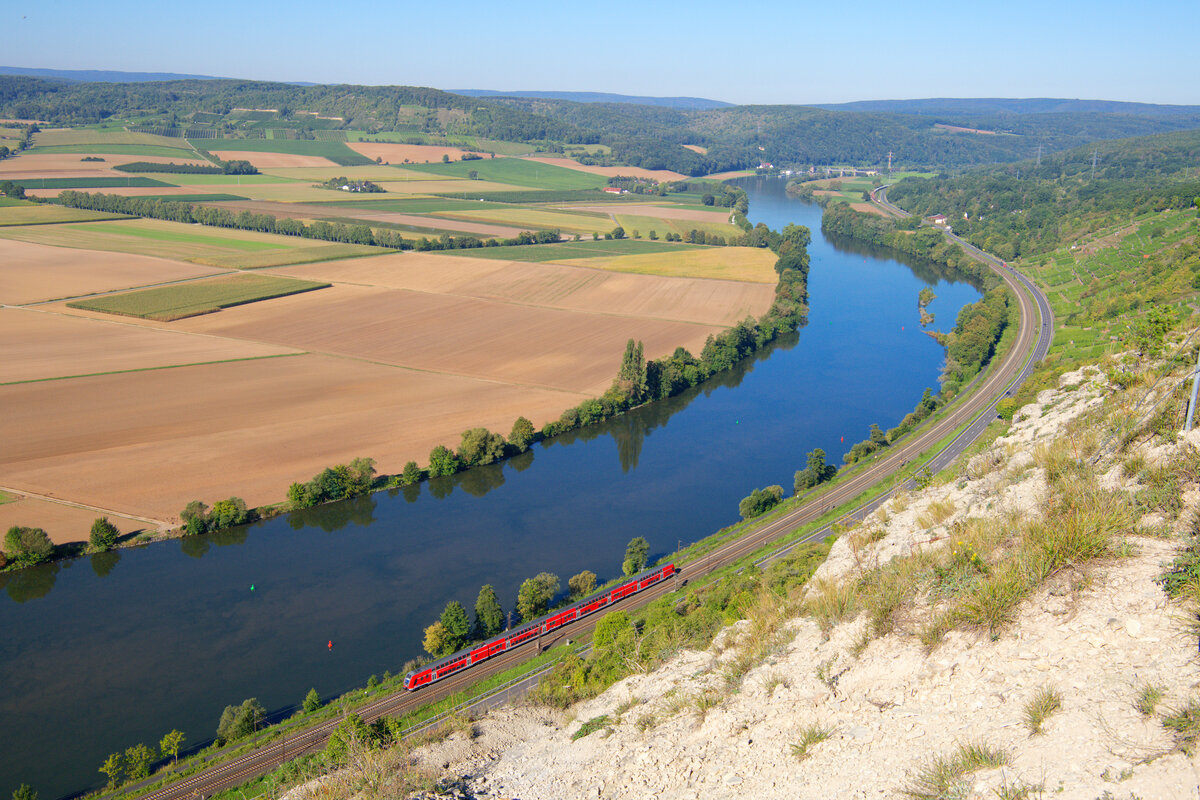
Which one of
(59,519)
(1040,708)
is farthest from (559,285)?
(1040,708)

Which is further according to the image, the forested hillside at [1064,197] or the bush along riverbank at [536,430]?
the forested hillside at [1064,197]

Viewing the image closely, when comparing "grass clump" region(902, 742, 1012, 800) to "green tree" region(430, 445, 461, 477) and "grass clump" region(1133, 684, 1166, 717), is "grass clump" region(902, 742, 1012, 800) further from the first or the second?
"green tree" region(430, 445, 461, 477)

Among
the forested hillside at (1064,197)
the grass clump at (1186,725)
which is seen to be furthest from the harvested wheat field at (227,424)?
the forested hillside at (1064,197)

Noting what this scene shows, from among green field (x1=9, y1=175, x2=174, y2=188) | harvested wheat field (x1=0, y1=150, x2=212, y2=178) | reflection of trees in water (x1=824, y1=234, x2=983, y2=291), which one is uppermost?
harvested wheat field (x1=0, y1=150, x2=212, y2=178)

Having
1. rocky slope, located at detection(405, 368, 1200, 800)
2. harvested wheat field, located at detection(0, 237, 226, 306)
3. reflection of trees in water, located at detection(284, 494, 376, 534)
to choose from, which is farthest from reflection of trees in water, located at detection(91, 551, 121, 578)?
harvested wheat field, located at detection(0, 237, 226, 306)

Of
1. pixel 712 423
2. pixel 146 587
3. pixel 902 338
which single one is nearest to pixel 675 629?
pixel 146 587

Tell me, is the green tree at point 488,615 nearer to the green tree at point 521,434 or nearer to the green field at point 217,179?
the green tree at point 521,434
